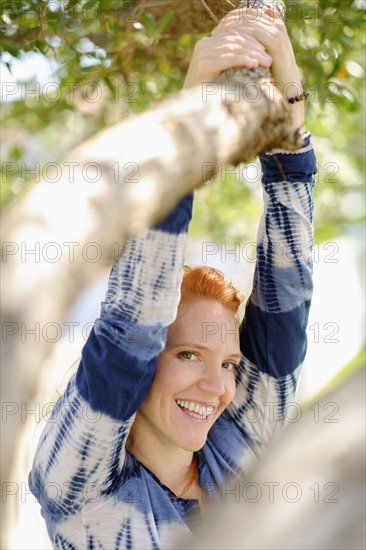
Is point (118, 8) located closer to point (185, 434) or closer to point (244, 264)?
point (185, 434)

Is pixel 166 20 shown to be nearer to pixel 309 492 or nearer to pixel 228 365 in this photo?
pixel 228 365

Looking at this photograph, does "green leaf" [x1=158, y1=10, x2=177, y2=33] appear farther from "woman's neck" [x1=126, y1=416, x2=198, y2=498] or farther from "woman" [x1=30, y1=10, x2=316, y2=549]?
"woman's neck" [x1=126, y1=416, x2=198, y2=498]

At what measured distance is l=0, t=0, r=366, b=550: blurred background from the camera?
218 centimetres

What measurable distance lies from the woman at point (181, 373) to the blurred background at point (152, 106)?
11cm

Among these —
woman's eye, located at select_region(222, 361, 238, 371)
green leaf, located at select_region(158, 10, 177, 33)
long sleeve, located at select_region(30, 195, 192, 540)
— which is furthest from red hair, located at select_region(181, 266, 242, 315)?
green leaf, located at select_region(158, 10, 177, 33)

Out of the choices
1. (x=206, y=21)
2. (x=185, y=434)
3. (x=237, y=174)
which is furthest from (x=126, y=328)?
(x=237, y=174)

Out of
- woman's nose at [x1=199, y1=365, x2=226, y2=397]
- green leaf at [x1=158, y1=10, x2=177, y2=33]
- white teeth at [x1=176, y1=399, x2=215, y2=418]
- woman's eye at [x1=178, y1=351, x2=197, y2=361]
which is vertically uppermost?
green leaf at [x1=158, y1=10, x2=177, y2=33]

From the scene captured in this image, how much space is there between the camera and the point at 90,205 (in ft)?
3.01

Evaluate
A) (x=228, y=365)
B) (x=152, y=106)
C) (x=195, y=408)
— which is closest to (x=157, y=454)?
(x=195, y=408)

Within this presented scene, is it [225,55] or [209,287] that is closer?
[225,55]

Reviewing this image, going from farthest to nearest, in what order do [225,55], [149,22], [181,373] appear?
1. [149,22]
2. [181,373]
3. [225,55]

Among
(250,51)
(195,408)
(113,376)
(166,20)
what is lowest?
(195,408)

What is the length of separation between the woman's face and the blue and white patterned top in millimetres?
93

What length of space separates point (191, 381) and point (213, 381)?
0.14 feet
